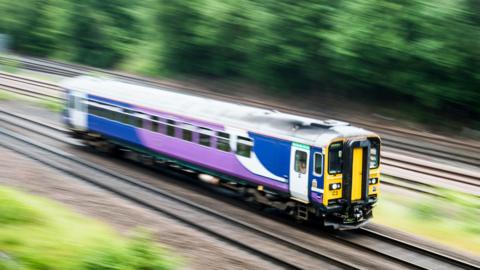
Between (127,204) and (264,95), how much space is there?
24000mm

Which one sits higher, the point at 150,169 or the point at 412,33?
the point at 412,33

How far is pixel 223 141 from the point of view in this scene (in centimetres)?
1748

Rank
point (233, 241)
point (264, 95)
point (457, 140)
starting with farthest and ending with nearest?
1. point (264, 95)
2. point (457, 140)
3. point (233, 241)

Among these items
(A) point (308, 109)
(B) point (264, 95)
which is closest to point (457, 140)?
(A) point (308, 109)

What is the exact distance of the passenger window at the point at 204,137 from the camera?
59.1ft

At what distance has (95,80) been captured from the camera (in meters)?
23.8

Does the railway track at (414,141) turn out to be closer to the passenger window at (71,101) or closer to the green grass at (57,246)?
the passenger window at (71,101)

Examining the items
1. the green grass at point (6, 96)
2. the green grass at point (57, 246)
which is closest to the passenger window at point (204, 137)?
the green grass at point (57, 246)

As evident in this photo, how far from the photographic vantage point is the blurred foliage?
96.5 feet

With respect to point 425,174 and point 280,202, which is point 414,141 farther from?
point 280,202

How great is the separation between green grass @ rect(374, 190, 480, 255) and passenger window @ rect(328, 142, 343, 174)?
2.52 metres

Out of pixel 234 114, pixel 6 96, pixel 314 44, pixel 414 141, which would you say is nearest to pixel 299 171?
pixel 234 114

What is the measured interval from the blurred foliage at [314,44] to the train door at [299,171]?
647 inches

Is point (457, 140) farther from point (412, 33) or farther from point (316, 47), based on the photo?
point (316, 47)
